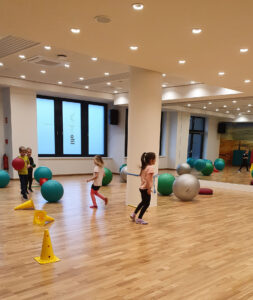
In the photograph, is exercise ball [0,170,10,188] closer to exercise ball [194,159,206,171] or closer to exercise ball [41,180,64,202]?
exercise ball [41,180,64,202]

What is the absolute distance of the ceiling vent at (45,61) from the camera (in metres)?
6.55

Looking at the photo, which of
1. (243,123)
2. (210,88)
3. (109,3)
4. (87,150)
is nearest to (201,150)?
(243,123)

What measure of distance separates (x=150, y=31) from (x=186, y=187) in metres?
4.59

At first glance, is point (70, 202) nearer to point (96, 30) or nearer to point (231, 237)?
point (231, 237)

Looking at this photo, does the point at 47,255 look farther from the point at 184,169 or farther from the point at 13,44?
the point at 184,169

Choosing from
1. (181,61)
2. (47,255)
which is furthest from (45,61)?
(47,255)

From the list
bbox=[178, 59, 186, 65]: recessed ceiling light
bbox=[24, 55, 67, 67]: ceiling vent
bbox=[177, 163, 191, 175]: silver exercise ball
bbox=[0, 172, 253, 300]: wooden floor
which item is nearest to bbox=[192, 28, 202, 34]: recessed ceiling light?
bbox=[178, 59, 186, 65]: recessed ceiling light

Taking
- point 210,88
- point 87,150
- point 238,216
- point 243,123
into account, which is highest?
point 210,88

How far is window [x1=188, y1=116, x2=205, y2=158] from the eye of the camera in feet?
37.9

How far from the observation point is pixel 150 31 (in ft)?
13.2

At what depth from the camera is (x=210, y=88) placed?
8867 millimetres

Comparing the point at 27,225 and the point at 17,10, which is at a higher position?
the point at 17,10

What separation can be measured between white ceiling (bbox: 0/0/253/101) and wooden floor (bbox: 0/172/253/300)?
334cm

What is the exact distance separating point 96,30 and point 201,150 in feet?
28.1
